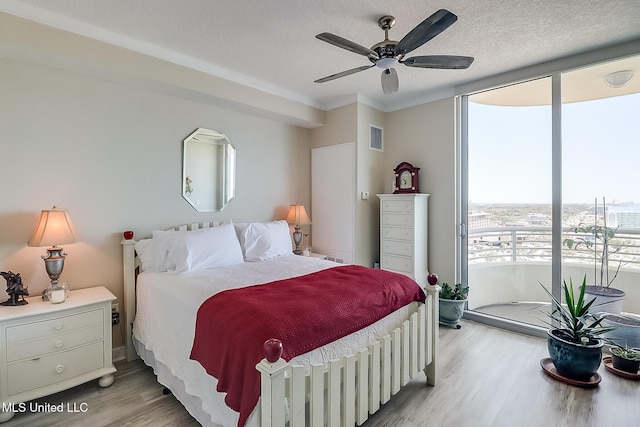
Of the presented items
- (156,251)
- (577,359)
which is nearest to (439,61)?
(577,359)

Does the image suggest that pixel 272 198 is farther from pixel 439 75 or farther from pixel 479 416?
pixel 479 416

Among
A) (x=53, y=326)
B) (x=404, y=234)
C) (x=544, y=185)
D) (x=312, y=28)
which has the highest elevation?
(x=312, y=28)

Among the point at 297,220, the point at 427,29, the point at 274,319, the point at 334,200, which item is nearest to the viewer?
the point at 274,319

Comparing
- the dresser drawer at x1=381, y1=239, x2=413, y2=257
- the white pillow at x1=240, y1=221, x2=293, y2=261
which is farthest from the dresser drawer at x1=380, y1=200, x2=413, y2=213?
the white pillow at x1=240, y1=221, x2=293, y2=261

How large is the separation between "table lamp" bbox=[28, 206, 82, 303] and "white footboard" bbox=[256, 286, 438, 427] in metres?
1.91

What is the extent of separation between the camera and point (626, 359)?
244 cm

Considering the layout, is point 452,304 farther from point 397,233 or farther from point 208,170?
point 208,170

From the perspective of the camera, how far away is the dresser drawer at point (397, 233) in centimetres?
366

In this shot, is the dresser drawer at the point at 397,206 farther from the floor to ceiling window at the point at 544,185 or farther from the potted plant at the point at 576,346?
the potted plant at the point at 576,346

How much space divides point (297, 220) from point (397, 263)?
4.47 ft

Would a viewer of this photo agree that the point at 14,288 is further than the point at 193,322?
Yes

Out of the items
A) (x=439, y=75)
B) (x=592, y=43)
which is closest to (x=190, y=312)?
(x=439, y=75)

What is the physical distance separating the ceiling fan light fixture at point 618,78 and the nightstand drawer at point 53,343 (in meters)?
4.86

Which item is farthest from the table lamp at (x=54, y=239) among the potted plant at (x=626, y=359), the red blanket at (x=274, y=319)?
the potted plant at (x=626, y=359)
